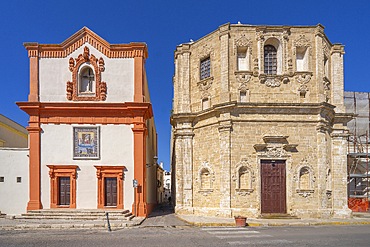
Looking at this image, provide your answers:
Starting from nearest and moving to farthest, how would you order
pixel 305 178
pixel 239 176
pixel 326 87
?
pixel 239 176, pixel 305 178, pixel 326 87

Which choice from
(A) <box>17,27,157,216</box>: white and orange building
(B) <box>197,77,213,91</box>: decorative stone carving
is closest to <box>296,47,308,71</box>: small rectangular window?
(B) <box>197,77,213,91</box>: decorative stone carving

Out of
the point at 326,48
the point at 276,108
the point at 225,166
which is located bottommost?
the point at 225,166

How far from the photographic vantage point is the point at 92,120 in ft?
63.5

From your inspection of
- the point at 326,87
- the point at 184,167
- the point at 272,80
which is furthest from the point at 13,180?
the point at 326,87

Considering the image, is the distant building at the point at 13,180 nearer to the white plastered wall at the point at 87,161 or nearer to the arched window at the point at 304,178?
the white plastered wall at the point at 87,161

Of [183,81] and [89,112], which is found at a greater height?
[183,81]

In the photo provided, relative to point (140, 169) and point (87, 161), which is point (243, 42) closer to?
point (140, 169)

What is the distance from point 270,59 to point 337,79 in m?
4.82

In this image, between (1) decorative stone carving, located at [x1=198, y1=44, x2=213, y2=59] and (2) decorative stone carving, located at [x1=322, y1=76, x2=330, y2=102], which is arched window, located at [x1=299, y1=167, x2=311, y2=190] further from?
(1) decorative stone carving, located at [x1=198, y1=44, x2=213, y2=59]

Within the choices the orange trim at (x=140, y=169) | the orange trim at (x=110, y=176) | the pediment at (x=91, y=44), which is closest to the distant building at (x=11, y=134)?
the pediment at (x=91, y=44)

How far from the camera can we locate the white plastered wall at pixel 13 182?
750 inches

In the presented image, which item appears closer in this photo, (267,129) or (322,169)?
(322,169)

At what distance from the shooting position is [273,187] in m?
19.4

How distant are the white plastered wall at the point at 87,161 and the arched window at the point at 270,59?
9.70 metres
